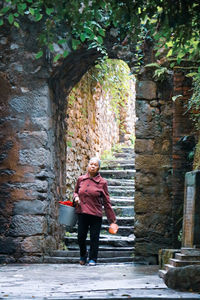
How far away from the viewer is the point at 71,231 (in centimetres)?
904

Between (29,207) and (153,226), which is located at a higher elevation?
(29,207)

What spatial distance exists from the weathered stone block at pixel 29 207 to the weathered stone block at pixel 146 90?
6.77 feet

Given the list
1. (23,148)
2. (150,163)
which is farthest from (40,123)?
(150,163)

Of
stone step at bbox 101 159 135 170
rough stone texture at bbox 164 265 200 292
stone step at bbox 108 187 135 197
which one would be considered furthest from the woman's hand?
stone step at bbox 101 159 135 170

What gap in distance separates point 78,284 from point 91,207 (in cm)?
204

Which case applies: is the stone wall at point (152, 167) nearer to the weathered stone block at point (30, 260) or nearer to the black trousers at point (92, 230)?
the black trousers at point (92, 230)

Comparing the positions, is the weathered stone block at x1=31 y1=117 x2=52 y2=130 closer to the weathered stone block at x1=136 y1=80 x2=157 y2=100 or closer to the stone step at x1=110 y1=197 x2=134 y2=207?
the weathered stone block at x1=136 y1=80 x2=157 y2=100

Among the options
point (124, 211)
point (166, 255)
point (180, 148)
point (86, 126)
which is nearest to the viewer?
point (166, 255)

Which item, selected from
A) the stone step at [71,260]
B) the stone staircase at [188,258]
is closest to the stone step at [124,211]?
the stone step at [71,260]

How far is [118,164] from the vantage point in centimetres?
1260

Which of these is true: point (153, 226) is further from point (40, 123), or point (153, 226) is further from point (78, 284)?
point (78, 284)

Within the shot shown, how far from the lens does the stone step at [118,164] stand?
12.5 meters

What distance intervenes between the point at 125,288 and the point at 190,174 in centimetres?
127

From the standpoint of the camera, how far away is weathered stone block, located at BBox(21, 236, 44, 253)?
6.73m
